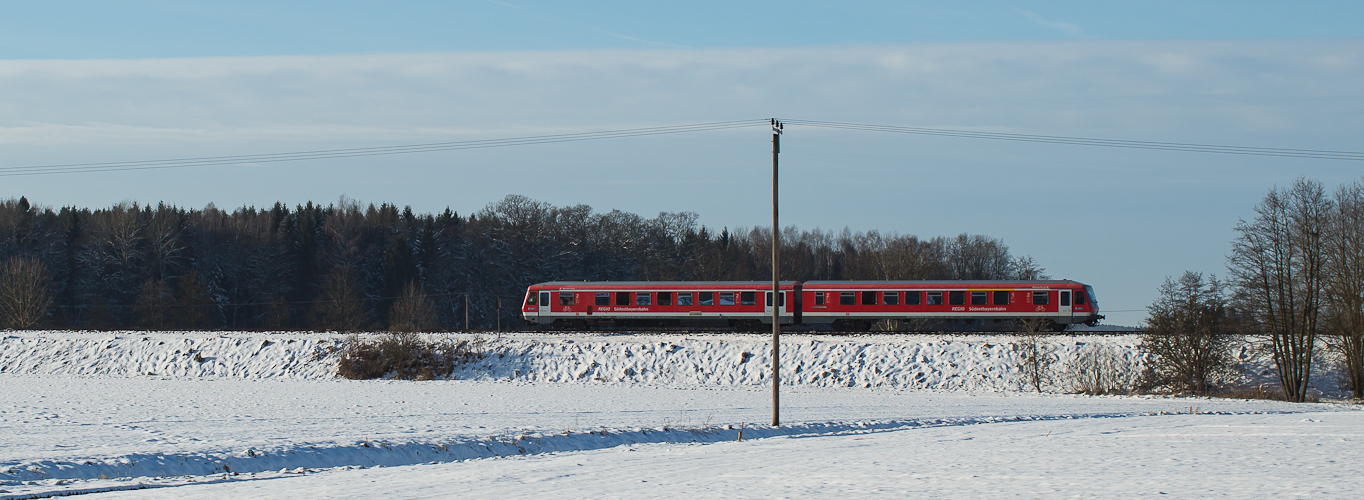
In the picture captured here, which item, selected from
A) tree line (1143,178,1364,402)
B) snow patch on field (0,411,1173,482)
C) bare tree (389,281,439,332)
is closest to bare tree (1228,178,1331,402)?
tree line (1143,178,1364,402)

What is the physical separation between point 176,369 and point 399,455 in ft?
92.6

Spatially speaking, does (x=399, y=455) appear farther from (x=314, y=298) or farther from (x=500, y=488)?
(x=314, y=298)

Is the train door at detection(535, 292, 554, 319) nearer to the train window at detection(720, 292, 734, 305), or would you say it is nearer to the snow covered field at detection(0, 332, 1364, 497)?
the snow covered field at detection(0, 332, 1364, 497)

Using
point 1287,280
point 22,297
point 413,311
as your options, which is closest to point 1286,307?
point 1287,280

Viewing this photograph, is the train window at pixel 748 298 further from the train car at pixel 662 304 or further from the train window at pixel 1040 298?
the train window at pixel 1040 298

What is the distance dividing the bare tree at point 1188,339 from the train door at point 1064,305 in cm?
664

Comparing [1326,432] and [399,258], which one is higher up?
[399,258]

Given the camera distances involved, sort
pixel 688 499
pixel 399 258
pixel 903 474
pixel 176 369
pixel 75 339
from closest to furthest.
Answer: pixel 688 499
pixel 903 474
pixel 176 369
pixel 75 339
pixel 399 258

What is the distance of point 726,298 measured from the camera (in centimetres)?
4619

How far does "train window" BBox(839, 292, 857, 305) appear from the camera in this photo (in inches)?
1809

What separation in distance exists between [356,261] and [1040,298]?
6815 cm

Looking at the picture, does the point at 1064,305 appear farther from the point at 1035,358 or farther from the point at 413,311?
the point at 413,311

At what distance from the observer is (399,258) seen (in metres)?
92.4

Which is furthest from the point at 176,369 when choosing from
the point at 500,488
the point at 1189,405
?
the point at 1189,405
